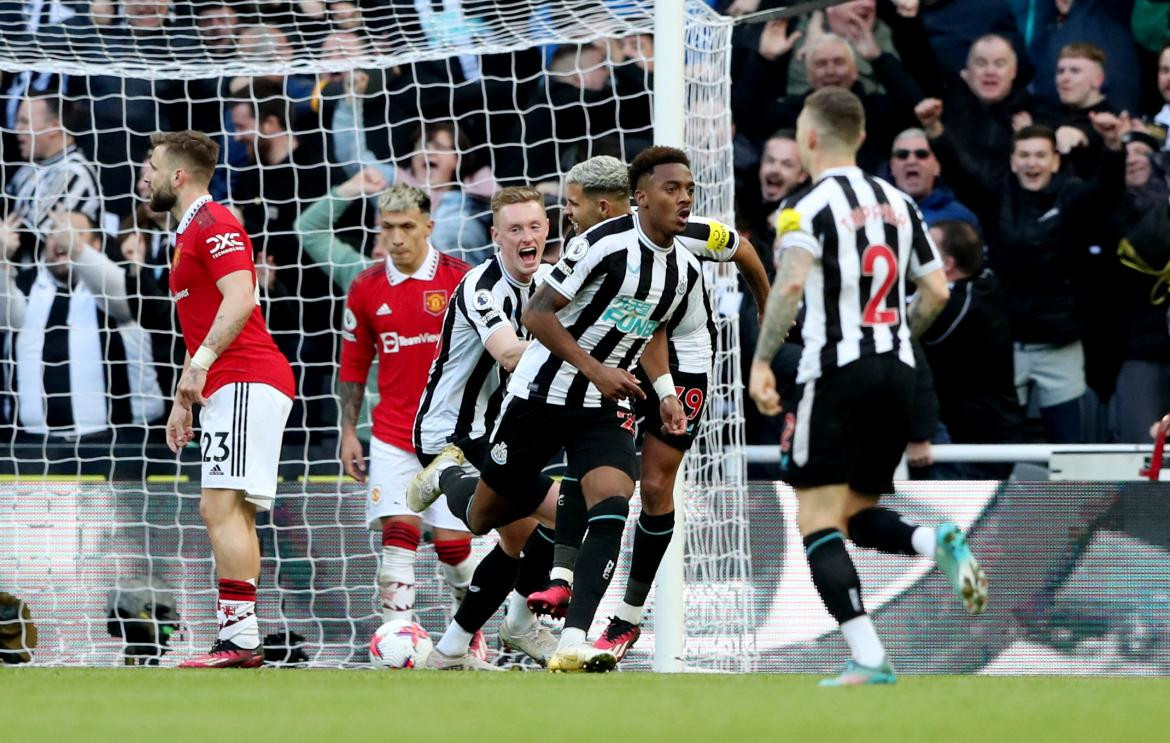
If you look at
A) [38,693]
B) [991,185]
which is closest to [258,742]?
[38,693]

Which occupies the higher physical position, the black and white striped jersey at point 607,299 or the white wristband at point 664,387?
the black and white striped jersey at point 607,299

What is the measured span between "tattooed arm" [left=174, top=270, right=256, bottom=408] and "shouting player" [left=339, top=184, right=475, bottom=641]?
120 centimetres

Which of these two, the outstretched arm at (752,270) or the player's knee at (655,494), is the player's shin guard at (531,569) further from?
the outstretched arm at (752,270)

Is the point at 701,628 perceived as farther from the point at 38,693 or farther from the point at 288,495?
the point at 38,693

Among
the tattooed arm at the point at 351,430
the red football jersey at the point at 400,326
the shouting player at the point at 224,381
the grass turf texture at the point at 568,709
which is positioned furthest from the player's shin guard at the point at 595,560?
the tattooed arm at the point at 351,430

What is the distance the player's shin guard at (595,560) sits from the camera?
6.52 meters

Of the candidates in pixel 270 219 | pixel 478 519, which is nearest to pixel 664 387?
pixel 478 519

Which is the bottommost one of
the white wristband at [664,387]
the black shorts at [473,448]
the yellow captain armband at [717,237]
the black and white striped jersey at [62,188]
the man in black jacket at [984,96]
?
the black shorts at [473,448]

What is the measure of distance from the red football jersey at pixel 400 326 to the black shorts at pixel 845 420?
121 inches

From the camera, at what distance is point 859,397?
5.69 m

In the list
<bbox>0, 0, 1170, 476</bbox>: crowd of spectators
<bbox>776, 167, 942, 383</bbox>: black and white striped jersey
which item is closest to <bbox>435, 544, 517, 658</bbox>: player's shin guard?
<bbox>776, 167, 942, 383</bbox>: black and white striped jersey

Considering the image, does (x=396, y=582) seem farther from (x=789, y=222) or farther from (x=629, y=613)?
(x=789, y=222)

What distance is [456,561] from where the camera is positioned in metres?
8.37

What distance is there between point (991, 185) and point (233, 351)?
4.49 m
